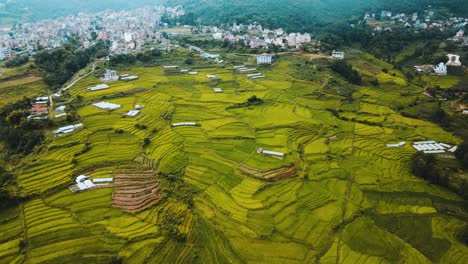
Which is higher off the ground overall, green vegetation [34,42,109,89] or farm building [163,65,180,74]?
green vegetation [34,42,109,89]

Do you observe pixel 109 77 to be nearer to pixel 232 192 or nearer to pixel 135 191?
pixel 135 191

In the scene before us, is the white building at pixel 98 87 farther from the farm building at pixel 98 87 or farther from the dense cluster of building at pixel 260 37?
the dense cluster of building at pixel 260 37

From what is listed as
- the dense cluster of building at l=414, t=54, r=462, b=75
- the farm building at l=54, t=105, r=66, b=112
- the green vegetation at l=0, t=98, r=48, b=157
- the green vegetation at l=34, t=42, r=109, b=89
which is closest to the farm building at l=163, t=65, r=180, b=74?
the green vegetation at l=34, t=42, r=109, b=89

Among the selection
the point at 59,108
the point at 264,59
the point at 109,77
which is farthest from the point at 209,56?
the point at 59,108

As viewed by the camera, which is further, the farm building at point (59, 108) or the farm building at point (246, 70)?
the farm building at point (246, 70)

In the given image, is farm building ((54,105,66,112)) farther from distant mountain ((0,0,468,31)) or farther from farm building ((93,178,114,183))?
distant mountain ((0,0,468,31))

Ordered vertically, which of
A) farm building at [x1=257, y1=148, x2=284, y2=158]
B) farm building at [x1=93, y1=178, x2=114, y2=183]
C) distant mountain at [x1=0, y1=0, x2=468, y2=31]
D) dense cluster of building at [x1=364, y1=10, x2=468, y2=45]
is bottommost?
farm building at [x1=257, y1=148, x2=284, y2=158]

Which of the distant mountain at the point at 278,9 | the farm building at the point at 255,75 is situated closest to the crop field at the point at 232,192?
the farm building at the point at 255,75

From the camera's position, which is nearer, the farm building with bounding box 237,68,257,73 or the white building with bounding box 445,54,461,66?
the farm building with bounding box 237,68,257,73
